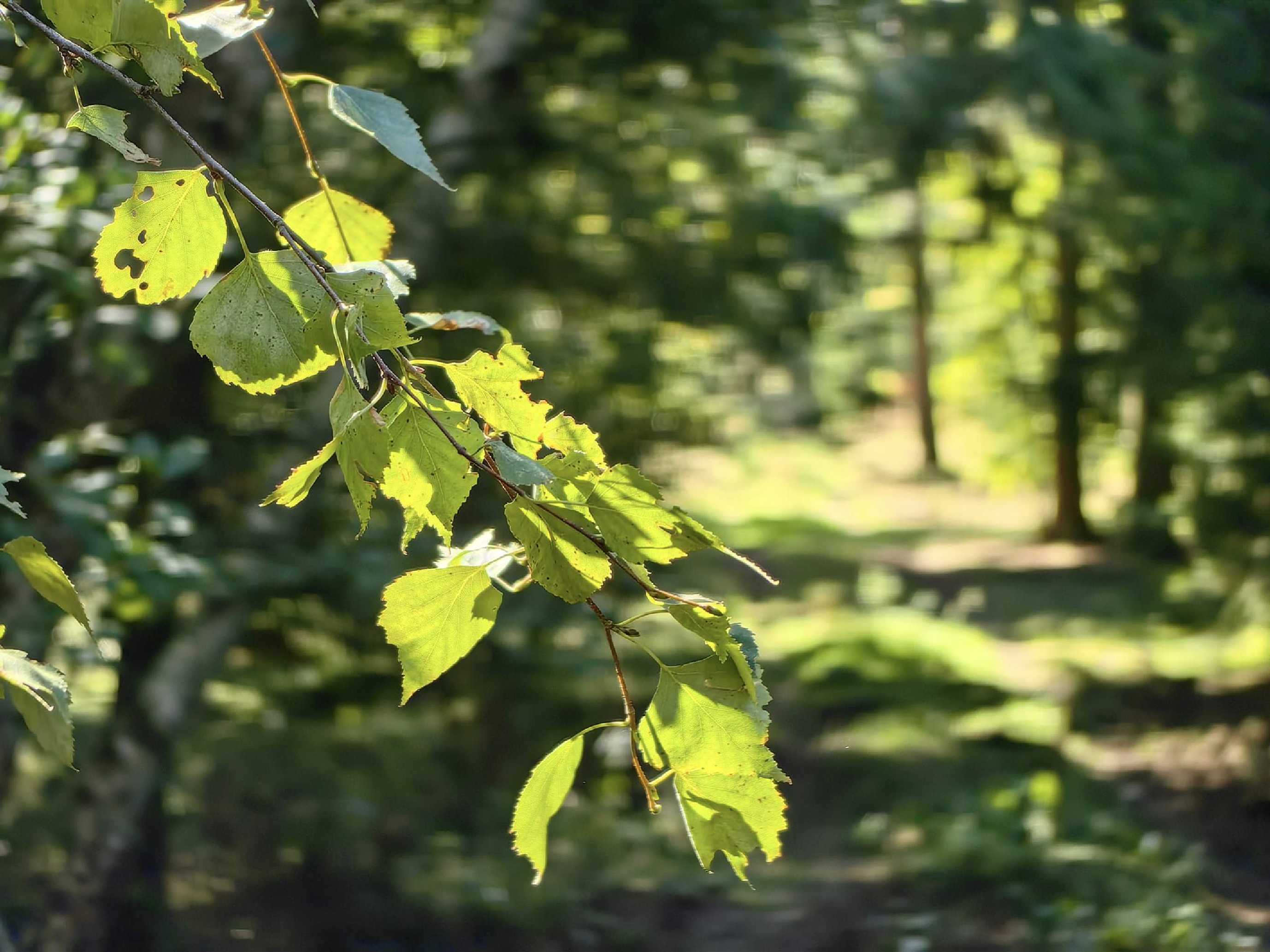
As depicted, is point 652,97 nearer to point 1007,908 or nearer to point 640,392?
point 640,392

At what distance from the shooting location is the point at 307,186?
13.9 ft

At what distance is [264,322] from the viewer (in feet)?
2.18

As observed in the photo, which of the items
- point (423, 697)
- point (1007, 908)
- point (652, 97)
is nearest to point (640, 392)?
point (652, 97)

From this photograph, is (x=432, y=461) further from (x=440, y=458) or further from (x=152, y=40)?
(x=152, y=40)

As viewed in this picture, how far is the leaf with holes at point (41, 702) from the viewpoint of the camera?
2.22 ft

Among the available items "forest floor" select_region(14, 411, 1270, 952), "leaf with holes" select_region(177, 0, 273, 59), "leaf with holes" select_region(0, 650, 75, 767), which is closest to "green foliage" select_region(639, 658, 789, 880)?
"leaf with holes" select_region(0, 650, 75, 767)

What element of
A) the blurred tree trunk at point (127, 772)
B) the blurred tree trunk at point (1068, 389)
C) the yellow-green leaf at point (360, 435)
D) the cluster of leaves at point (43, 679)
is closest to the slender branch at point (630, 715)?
the yellow-green leaf at point (360, 435)

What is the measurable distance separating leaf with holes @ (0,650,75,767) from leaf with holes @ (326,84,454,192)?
0.34 meters

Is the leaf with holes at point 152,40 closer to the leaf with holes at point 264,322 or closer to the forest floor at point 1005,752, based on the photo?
the leaf with holes at point 264,322

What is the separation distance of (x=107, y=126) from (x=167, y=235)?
7 cm

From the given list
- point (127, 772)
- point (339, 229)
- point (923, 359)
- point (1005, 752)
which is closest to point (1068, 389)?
point (1005, 752)

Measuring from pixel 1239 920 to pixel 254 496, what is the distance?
414 cm

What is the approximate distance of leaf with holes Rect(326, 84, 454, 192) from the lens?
2.37 ft

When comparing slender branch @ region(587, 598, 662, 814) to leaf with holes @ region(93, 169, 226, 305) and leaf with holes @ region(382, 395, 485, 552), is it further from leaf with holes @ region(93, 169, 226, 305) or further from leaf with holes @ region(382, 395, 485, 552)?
leaf with holes @ region(93, 169, 226, 305)
